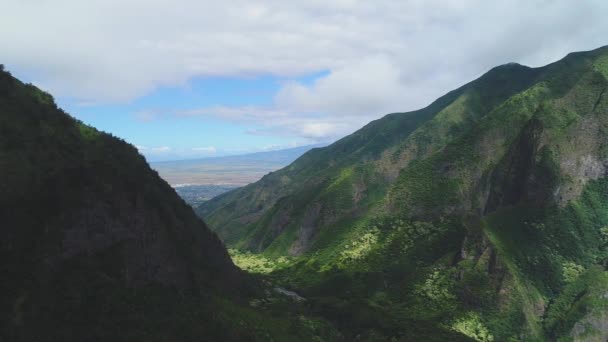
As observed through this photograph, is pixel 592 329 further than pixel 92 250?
Yes

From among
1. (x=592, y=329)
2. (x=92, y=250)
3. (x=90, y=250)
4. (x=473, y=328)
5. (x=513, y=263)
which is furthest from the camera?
(x=513, y=263)

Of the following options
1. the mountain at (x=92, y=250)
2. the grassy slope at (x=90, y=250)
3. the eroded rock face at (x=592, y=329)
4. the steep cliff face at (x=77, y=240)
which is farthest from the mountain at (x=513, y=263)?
the steep cliff face at (x=77, y=240)

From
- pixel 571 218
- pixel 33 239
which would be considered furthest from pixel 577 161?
pixel 33 239

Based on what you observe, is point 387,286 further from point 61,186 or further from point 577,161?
point 61,186

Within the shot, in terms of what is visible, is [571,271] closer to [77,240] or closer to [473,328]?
[473,328]

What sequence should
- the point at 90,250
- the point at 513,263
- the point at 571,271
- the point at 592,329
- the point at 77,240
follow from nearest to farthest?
the point at 77,240 < the point at 90,250 < the point at 592,329 < the point at 513,263 < the point at 571,271

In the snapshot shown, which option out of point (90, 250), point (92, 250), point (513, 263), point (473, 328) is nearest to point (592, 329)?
point (513, 263)

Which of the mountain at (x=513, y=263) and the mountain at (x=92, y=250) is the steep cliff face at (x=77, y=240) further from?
the mountain at (x=513, y=263)

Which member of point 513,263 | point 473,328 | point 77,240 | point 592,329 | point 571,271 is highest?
point 77,240
